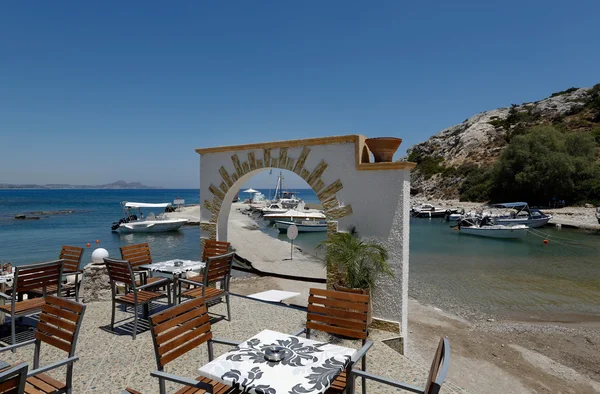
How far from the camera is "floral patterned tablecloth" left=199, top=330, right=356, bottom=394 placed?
206cm

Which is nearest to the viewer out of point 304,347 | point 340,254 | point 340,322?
point 304,347

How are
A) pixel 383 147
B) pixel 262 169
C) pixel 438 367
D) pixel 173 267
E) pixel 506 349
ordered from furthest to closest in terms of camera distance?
pixel 506 349, pixel 262 169, pixel 173 267, pixel 383 147, pixel 438 367

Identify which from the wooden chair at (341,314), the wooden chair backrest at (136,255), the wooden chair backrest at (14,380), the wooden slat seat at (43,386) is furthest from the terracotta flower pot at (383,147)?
the wooden chair backrest at (14,380)

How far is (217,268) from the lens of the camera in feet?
16.3

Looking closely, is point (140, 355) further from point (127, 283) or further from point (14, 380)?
point (14, 380)

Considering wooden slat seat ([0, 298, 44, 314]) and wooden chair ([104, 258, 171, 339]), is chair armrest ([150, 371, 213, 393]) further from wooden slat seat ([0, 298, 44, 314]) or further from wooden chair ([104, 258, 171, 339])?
wooden slat seat ([0, 298, 44, 314])

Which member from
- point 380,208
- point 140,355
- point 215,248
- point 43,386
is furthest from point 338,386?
point 215,248

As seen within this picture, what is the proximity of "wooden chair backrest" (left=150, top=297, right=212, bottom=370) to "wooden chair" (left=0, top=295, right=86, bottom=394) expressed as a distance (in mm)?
580

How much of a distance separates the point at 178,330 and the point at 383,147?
3.77m

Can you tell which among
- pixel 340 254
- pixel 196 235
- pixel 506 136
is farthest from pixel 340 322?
pixel 506 136

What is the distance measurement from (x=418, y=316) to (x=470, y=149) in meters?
51.3

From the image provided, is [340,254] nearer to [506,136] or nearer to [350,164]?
[350,164]

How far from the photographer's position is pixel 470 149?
5359 cm

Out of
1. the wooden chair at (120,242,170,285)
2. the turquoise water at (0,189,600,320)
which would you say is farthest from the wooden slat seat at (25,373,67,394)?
the turquoise water at (0,189,600,320)
